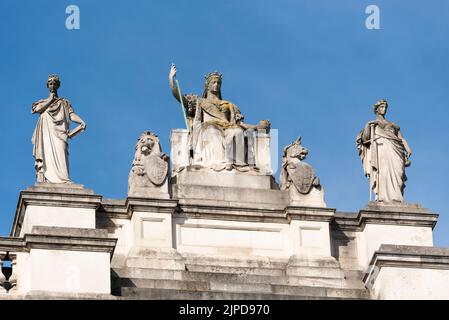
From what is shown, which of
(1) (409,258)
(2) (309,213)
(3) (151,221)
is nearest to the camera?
(1) (409,258)

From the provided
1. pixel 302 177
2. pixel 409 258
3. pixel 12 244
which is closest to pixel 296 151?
pixel 302 177

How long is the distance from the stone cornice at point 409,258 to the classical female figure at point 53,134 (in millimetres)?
7209

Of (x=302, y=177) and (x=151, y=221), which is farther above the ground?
(x=302, y=177)

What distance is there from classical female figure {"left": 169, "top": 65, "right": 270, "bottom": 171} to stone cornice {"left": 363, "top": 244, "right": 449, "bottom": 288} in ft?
15.0

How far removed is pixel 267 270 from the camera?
165 feet

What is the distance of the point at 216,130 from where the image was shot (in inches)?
2082

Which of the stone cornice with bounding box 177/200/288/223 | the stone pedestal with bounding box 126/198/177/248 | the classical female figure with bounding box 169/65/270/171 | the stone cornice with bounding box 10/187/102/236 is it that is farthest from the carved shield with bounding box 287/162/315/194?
the stone cornice with bounding box 10/187/102/236

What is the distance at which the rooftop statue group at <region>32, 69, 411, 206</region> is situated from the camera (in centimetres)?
5100

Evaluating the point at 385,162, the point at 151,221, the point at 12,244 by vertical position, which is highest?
the point at 385,162

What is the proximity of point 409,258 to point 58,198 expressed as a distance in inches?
310

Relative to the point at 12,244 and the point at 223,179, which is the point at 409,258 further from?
the point at 12,244
